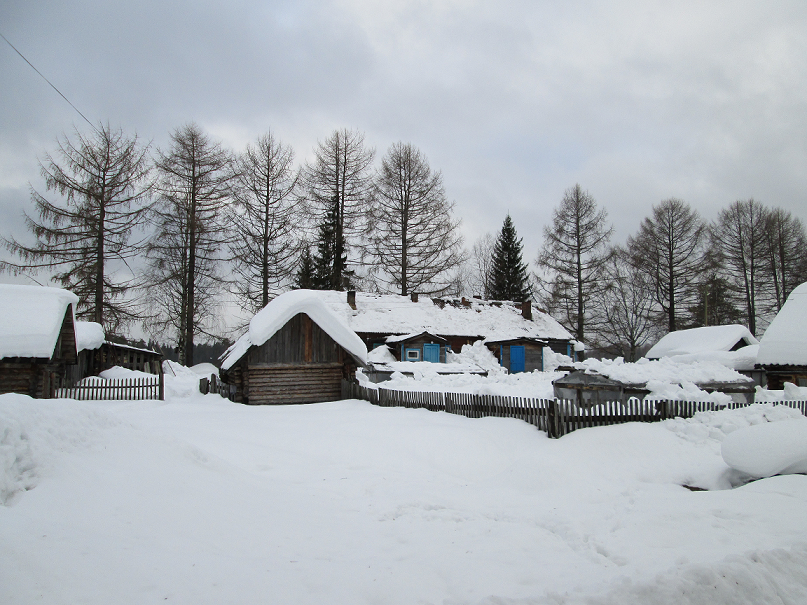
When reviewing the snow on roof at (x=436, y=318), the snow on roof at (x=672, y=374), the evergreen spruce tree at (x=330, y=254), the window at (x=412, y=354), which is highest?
the evergreen spruce tree at (x=330, y=254)

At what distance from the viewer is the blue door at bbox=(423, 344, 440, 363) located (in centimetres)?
3045

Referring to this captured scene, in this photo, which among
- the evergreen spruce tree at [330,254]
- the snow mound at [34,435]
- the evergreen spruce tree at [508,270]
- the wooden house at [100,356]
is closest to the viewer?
the snow mound at [34,435]

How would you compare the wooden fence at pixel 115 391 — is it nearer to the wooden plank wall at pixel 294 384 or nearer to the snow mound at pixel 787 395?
the wooden plank wall at pixel 294 384

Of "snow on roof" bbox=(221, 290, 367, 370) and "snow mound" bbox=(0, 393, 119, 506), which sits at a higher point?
"snow on roof" bbox=(221, 290, 367, 370)

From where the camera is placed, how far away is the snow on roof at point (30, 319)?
16.3 metres

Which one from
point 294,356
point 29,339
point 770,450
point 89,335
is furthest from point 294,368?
point 770,450

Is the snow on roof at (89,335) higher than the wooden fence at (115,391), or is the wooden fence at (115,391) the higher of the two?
the snow on roof at (89,335)

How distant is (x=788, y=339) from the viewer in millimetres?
19828

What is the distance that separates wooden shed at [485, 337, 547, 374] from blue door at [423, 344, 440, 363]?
475cm

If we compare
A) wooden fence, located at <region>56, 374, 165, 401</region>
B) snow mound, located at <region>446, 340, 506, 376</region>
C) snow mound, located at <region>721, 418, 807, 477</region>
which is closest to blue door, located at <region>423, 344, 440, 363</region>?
snow mound, located at <region>446, 340, 506, 376</region>

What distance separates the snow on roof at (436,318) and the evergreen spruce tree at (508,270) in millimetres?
9199

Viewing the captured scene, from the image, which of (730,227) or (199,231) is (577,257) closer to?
(730,227)

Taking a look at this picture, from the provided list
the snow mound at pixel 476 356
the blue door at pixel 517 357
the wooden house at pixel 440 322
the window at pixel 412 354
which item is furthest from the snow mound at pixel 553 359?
the window at pixel 412 354

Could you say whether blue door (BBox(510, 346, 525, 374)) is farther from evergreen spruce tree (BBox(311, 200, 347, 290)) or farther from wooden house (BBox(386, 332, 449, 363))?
evergreen spruce tree (BBox(311, 200, 347, 290))
